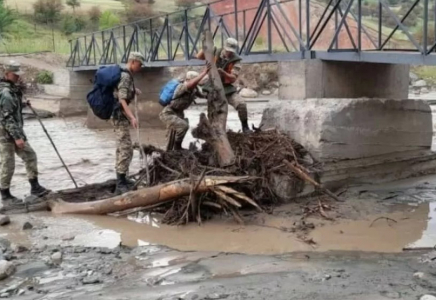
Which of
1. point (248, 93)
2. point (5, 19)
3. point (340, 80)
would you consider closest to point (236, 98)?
point (340, 80)

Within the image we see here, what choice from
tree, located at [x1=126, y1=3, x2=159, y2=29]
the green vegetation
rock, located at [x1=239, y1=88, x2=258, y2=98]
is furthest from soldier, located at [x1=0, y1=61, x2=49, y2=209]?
tree, located at [x1=126, y1=3, x2=159, y2=29]

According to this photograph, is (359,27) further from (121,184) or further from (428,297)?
(428,297)

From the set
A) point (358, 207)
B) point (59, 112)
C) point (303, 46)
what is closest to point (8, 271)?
point (358, 207)

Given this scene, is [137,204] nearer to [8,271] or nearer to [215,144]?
[215,144]

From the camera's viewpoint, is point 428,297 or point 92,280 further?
point 92,280

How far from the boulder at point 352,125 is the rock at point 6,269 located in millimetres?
4397

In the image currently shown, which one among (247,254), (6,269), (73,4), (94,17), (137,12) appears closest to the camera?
(6,269)

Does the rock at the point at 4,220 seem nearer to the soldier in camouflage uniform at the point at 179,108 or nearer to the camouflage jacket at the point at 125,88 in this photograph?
the camouflage jacket at the point at 125,88

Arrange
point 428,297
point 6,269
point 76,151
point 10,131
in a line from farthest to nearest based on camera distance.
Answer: point 76,151 < point 10,131 < point 6,269 < point 428,297

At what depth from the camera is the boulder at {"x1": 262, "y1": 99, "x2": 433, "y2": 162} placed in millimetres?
8203

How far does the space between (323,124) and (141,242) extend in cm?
306

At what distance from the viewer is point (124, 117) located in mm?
8180

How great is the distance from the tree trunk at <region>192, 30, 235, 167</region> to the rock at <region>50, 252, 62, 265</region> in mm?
2648

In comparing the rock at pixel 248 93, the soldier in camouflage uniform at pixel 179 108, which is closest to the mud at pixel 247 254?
the soldier in camouflage uniform at pixel 179 108
